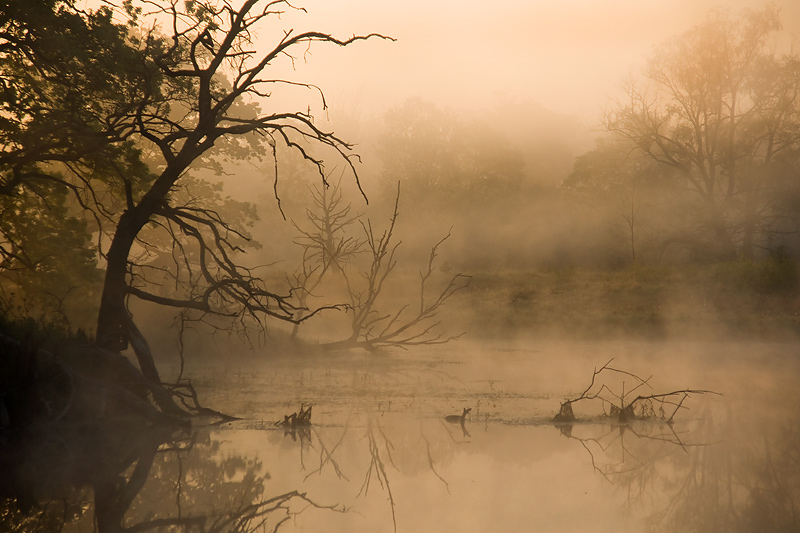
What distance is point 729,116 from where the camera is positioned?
1471 inches

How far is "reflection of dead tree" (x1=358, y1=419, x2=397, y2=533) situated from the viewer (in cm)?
756

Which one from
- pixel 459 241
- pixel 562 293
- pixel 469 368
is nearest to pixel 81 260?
pixel 469 368

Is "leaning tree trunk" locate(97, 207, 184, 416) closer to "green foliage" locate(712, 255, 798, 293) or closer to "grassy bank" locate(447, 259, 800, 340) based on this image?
"grassy bank" locate(447, 259, 800, 340)

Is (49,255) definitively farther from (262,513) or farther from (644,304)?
(644,304)

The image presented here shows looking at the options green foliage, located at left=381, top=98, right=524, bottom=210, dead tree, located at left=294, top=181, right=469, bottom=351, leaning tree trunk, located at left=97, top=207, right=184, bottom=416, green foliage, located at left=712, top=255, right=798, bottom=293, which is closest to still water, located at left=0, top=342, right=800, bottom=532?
leaning tree trunk, located at left=97, top=207, right=184, bottom=416

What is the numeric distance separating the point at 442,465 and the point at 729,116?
33.5 m

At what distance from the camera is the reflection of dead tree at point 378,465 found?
7561 millimetres

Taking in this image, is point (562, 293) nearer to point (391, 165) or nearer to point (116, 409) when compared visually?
point (116, 409)

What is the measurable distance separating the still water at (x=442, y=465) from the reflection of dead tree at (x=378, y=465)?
0.10 feet

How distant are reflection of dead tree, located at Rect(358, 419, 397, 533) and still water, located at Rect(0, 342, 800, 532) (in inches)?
1.2

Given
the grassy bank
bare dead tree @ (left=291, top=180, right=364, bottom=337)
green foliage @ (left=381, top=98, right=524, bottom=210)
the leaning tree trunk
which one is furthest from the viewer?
green foliage @ (left=381, top=98, right=524, bottom=210)

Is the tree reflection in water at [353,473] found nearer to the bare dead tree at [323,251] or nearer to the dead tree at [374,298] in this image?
the bare dead tree at [323,251]

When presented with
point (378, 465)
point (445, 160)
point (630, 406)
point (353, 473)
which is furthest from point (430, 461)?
point (445, 160)

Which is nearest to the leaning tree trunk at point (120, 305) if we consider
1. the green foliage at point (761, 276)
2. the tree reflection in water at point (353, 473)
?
the tree reflection in water at point (353, 473)
